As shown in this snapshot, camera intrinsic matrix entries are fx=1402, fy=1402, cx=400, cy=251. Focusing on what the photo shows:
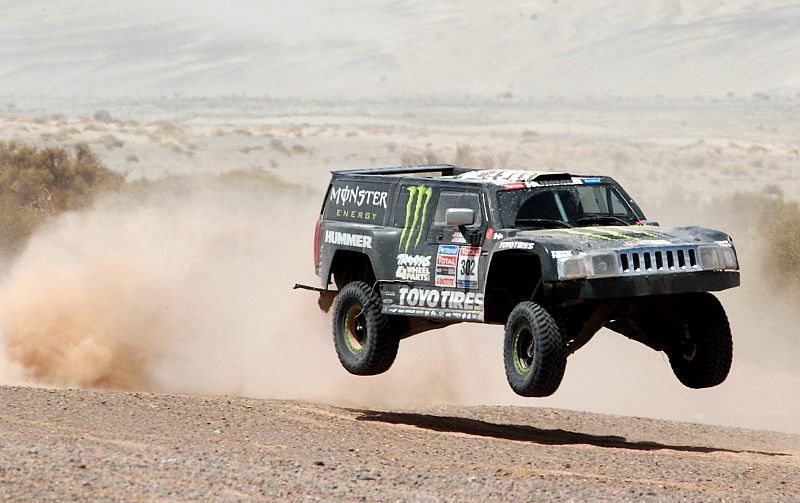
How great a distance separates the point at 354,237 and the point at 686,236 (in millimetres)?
3639

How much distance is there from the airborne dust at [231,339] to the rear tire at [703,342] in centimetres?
571

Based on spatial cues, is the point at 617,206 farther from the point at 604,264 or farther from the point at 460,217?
the point at 604,264

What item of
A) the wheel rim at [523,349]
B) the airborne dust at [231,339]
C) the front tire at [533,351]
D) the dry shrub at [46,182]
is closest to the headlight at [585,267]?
the front tire at [533,351]

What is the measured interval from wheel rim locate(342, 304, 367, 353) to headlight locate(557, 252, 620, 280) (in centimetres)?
308

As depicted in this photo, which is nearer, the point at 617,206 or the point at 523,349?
the point at 523,349

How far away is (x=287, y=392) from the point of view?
1952cm

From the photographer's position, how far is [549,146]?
60938 millimetres

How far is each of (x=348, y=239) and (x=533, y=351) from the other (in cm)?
288

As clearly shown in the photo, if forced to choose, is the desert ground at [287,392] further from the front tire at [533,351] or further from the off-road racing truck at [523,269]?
the off-road racing truck at [523,269]

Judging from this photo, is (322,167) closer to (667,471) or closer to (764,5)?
(667,471)

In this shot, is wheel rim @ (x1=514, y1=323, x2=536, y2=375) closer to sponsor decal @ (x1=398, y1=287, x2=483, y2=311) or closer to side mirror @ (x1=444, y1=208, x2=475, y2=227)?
sponsor decal @ (x1=398, y1=287, x2=483, y2=311)

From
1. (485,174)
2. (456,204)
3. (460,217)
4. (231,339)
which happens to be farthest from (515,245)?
(231,339)

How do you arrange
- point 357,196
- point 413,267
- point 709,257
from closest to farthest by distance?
point 709,257, point 413,267, point 357,196

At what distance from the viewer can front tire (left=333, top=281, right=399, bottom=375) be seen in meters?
14.4
